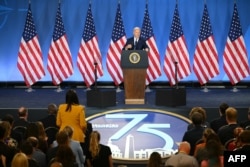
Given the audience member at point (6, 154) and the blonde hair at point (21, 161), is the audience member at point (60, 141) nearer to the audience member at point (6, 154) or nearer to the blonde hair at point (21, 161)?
the audience member at point (6, 154)

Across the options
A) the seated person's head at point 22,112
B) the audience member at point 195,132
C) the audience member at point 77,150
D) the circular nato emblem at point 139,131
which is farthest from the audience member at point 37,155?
the circular nato emblem at point 139,131

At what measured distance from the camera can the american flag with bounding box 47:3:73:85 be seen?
18531mm

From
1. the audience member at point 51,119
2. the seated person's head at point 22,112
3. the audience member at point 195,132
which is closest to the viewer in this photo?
the audience member at point 195,132

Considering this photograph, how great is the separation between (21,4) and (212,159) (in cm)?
1284

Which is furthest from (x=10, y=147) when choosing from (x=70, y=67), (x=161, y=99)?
(x=70, y=67)

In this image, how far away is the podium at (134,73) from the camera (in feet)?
48.5

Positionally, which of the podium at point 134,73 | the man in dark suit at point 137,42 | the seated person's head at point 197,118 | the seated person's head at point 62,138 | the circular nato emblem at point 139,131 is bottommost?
the circular nato emblem at point 139,131

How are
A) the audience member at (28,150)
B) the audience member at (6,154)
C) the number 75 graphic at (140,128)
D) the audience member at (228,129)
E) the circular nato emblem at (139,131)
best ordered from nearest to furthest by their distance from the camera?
the audience member at (28,150), the audience member at (6,154), the audience member at (228,129), the circular nato emblem at (139,131), the number 75 graphic at (140,128)

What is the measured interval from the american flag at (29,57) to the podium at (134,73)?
14.1ft

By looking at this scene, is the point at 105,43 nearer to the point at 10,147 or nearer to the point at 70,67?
the point at 70,67

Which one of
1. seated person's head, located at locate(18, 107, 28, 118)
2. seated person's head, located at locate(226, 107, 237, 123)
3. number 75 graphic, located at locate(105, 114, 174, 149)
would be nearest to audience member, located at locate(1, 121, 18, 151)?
seated person's head, located at locate(18, 107, 28, 118)

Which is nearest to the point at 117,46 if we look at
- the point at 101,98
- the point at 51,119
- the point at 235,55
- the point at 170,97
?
the point at 235,55

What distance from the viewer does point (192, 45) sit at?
1958 centimetres

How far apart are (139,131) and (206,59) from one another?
18.7 feet
